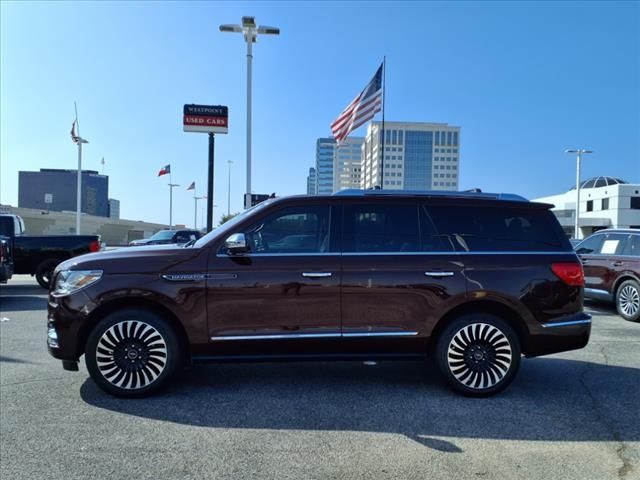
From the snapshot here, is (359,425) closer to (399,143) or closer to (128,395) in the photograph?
(128,395)

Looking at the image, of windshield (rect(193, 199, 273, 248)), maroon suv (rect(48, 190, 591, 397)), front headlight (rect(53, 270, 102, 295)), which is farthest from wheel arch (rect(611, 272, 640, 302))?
front headlight (rect(53, 270, 102, 295))

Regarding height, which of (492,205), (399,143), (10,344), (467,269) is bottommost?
(10,344)

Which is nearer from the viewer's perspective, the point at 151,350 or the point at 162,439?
the point at 162,439

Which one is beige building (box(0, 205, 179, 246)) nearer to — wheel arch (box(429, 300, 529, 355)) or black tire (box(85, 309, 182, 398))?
black tire (box(85, 309, 182, 398))

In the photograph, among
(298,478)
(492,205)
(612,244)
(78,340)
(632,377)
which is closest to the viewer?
(298,478)

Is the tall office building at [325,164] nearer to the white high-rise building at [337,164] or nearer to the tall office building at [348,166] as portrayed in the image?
the white high-rise building at [337,164]

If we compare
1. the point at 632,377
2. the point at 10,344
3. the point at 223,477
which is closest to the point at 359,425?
Result: the point at 223,477

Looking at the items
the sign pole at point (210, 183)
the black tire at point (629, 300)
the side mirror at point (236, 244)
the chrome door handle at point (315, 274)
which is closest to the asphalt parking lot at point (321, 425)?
the chrome door handle at point (315, 274)

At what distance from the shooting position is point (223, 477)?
9.78 feet

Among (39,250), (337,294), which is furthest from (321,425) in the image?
(39,250)

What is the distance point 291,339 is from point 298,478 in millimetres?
1401

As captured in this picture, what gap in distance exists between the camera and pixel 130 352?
4211 millimetres

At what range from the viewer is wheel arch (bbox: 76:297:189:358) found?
4.23 metres

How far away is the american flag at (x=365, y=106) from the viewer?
15047mm
